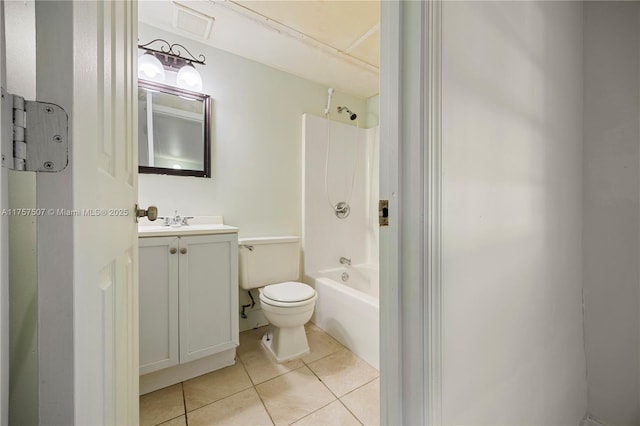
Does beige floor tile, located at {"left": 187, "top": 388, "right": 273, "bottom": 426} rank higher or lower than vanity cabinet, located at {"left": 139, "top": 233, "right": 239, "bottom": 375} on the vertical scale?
lower

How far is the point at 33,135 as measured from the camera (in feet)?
0.97

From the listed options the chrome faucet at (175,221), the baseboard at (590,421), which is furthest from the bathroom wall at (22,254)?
the baseboard at (590,421)

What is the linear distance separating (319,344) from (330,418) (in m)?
0.67

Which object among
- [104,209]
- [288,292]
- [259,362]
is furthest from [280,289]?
[104,209]

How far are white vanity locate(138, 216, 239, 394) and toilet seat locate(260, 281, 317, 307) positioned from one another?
223 mm

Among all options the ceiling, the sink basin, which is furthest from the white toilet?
the ceiling

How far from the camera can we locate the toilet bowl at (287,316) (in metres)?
1.65

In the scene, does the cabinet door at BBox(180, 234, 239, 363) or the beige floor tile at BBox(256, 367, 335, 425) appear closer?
the beige floor tile at BBox(256, 367, 335, 425)

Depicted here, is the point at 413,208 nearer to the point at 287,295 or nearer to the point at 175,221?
the point at 287,295

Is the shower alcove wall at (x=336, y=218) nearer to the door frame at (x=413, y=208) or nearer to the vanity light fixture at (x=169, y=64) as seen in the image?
the vanity light fixture at (x=169, y=64)

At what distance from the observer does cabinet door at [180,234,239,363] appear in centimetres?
145

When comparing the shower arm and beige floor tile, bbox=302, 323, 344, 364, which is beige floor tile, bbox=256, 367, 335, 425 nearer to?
beige floor tile, bbox=302, 323, 344, 364

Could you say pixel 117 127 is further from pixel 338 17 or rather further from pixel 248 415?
pixel 338 17

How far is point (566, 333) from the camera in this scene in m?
1.14
